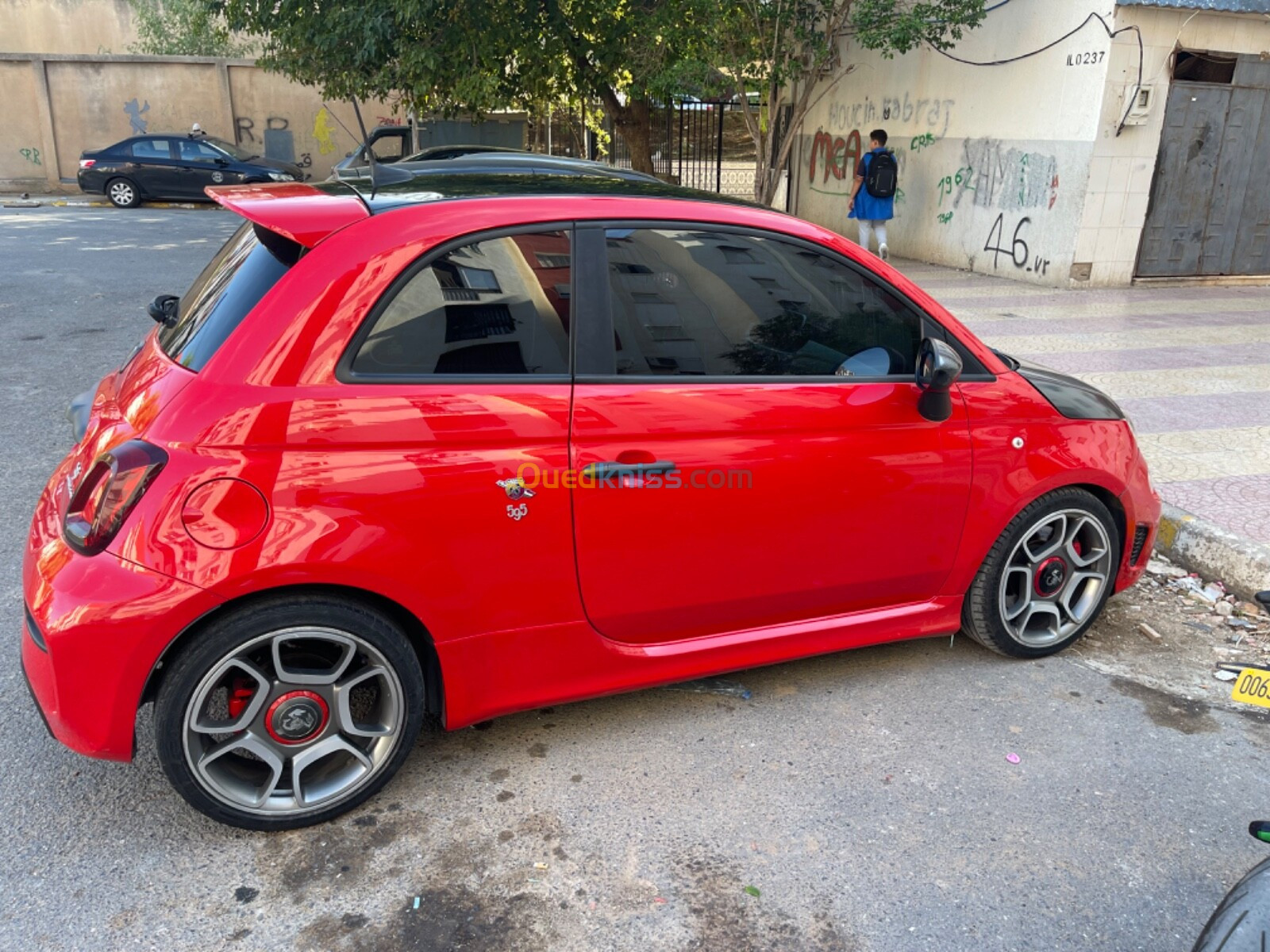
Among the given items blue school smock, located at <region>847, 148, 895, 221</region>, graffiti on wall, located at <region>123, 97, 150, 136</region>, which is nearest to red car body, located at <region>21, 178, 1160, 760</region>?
blue school smock, located at <region>847, 148, 895, 221</region>

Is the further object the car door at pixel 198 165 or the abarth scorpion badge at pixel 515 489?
the car door at pixel 198 165

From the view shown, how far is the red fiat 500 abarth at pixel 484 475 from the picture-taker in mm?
2502

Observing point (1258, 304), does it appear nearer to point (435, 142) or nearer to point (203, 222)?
point (203, 222)

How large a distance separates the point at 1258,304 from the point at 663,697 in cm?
1032

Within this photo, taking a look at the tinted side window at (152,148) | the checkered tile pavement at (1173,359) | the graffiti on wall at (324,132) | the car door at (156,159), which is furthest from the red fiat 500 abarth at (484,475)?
the graffiti on wall at (324,132)

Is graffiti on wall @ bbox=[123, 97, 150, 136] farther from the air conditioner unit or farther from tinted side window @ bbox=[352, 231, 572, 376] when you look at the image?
tinted side window @ bbox=[352, 231, 572, 376]

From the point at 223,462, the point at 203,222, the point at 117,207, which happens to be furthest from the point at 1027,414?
the point at 117,207

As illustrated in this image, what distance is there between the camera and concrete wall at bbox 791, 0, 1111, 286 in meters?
10.9

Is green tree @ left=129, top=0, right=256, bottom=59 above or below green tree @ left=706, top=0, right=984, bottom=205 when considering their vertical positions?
above

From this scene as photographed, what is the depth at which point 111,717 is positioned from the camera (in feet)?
8.24

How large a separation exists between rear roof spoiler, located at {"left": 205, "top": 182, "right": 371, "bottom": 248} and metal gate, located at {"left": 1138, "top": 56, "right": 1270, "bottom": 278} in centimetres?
1102

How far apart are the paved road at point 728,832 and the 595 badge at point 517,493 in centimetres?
87

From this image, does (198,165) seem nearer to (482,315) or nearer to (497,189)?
(497,189)

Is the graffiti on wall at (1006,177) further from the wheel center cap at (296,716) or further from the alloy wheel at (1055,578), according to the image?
the wheel center cap at (296,716)
